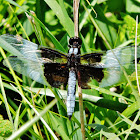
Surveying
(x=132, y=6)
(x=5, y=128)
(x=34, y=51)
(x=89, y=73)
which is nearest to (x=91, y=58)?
(x=89, y=73)

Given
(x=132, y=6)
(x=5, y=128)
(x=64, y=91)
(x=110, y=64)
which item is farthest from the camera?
(x=132, y=6)

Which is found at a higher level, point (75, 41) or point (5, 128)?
point (75, 41)

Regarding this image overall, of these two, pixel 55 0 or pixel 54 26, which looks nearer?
pixel 55 0

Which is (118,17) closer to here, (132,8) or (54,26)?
(132,8)

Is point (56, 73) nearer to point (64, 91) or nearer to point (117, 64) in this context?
point (64, 91)

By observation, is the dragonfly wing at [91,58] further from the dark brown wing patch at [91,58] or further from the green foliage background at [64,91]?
the green foliage background at [64,91]

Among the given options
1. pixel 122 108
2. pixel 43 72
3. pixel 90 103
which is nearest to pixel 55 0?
pixel 43 72

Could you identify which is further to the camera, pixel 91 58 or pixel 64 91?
pixel 64 91
